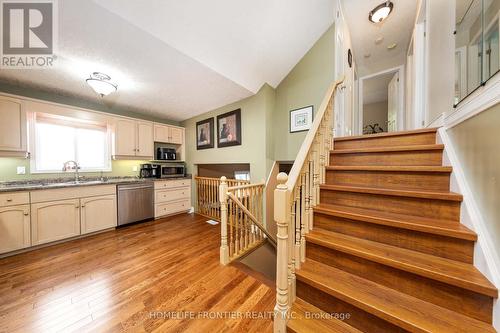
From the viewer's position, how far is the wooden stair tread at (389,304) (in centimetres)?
79

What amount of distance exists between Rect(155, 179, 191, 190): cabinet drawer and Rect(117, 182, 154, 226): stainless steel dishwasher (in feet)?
0.43

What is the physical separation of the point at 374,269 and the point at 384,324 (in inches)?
10.3

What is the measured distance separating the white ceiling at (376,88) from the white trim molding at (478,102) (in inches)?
138

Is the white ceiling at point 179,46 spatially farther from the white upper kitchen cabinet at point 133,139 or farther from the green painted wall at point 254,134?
the white upper kitchen cabinet at point 133,139

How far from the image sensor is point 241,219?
94.3 inches

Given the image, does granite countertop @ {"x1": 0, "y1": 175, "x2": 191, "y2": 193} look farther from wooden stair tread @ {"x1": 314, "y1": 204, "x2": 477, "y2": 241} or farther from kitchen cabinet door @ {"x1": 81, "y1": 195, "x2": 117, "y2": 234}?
wooden stair tread @ {"x1": 314, "y1": 204, "x2": 477, "y2": 241}

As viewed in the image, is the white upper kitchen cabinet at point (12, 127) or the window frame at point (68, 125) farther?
the window frame at point (68, 125)

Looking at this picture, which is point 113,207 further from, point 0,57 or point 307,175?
point 307,175

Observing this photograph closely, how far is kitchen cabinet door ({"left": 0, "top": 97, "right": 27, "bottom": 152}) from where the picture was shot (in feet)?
7.75

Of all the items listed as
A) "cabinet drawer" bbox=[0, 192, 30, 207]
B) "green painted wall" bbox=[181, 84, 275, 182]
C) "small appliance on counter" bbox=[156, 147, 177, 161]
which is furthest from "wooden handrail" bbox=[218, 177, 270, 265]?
"cabinet drawer" bbox=[0, 192, 30, 207]

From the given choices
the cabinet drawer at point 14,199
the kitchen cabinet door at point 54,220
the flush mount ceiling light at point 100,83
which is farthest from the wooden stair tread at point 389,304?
the cabinet drawer at point 14,199

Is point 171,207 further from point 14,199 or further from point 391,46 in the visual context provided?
point 391,46

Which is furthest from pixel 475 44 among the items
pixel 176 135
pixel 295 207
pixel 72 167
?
pixel 72 167

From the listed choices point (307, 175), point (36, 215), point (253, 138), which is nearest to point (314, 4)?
point (253, 138)
